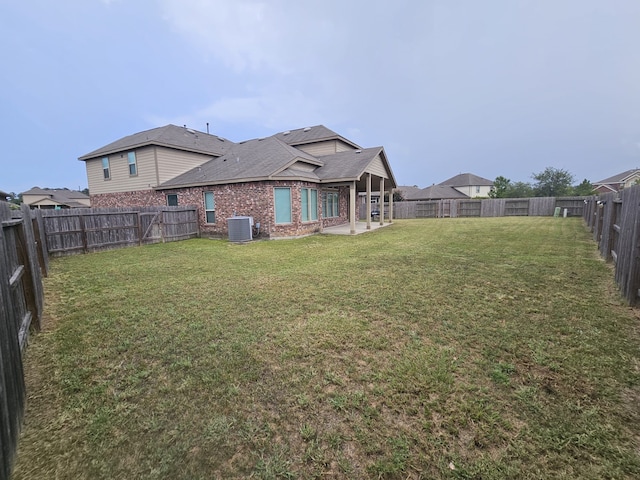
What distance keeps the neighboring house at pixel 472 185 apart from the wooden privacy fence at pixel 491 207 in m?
27.1

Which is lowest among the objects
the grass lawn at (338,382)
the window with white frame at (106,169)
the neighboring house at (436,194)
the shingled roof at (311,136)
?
the grass lawn at (338,382)

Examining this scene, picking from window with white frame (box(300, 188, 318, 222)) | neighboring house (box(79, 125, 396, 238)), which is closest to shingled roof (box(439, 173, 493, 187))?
neighboring house (box(79, 125, 396, 238))

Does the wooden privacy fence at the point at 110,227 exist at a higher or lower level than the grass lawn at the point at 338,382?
higher

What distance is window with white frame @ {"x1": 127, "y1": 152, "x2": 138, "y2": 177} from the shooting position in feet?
55.2

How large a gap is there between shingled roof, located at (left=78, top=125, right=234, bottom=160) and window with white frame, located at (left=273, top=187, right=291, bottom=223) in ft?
27.1

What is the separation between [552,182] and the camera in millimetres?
48344

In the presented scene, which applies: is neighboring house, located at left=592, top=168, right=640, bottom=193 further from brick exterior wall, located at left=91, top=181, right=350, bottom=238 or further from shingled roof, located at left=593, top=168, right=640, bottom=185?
brick exterior wall, located at left=91, top=181, right=350, bottom=238

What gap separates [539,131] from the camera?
50344 millimetres

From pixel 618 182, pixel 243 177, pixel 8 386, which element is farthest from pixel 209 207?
pixel 618 182

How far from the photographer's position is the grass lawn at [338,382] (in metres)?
1.90

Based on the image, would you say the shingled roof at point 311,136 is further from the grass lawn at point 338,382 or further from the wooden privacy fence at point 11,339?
the wooden privacy fence at point 11,339

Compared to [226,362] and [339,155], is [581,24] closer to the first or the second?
[339,155]

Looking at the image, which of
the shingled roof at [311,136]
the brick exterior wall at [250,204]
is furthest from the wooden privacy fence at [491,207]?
the brick exterior wall at [250,204]

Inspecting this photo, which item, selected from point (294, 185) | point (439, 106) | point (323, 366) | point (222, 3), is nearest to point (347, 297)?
point (323, 366)
